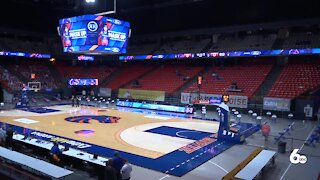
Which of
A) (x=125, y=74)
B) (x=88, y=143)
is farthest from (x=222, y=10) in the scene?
(x=88, y=143)

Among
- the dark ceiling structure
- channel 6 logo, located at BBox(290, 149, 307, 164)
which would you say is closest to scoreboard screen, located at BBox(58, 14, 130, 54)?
the dark ceiling structure

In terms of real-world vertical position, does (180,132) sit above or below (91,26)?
below

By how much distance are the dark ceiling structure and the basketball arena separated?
5.7 inches

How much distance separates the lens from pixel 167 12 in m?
38.7

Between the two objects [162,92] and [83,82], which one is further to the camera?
[83,82]

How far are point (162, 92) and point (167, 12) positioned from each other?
1178cm

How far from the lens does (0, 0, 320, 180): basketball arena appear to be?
1184 centimetres

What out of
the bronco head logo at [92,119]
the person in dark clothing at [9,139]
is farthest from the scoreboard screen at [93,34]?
the person in dark clothing at [9,139]

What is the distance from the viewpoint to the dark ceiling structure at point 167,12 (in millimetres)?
32219

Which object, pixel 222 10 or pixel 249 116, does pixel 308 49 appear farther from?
pixel 222 10

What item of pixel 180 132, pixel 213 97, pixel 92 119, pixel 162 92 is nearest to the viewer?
pixel 180 132

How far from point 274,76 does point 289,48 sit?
3.37 meters

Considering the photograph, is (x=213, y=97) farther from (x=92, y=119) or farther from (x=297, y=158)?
(x=297, y=158)

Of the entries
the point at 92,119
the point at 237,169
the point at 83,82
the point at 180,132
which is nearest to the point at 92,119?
the point at 92,119
